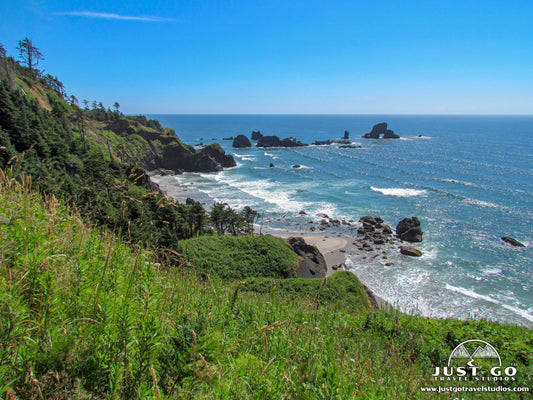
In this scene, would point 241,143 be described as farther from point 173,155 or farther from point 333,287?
point 333,287

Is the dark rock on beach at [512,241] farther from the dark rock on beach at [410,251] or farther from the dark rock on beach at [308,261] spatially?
the dark rock on beach at [308,261]

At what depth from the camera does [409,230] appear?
45469mm

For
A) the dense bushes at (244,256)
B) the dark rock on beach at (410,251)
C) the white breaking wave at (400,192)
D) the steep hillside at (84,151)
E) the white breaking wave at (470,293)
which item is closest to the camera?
the steep hillside at (84,151)

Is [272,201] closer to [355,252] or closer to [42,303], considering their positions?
[355,252]

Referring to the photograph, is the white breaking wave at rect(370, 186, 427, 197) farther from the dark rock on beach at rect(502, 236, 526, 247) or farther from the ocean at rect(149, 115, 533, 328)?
the dark rock on beach at rect(502, 236, 526, 247)

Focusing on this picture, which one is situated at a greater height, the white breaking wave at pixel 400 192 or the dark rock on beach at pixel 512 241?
the white breaking wave at pixel 400 192

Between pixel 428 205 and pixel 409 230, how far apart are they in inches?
630

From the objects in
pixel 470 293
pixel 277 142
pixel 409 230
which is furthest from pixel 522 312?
pixel 277 142

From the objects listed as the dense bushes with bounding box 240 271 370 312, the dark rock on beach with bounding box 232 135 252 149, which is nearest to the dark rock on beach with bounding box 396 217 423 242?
the dense bushes with bounding box 240 271 370 312

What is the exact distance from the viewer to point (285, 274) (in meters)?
29.8

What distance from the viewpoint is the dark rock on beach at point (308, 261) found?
32312mm
